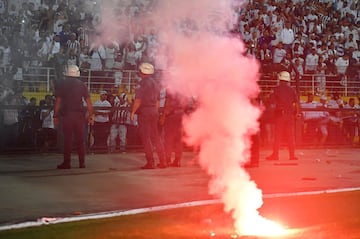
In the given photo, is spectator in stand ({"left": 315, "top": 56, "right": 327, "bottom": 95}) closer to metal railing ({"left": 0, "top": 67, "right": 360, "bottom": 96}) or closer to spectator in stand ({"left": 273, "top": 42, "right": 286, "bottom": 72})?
metal railing ({"left": 0, "top": 67, "right": 360, "bottom": 96})

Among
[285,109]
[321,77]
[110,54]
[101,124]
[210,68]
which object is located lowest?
[101,124]

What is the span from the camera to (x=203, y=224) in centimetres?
725

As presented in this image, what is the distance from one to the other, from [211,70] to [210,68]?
68mm

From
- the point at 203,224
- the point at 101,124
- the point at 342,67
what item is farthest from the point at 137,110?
the point at 342,67

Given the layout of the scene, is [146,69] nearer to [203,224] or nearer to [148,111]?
[148,111]

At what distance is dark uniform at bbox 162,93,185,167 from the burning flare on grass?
0.21 metres

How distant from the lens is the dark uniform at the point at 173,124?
12.7 meters

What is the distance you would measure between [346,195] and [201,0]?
4.17 meters

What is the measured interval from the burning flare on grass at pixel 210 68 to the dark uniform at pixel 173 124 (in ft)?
0.68

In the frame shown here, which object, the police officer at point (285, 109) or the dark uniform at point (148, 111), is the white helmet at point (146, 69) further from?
the police officer at point (285, 109)

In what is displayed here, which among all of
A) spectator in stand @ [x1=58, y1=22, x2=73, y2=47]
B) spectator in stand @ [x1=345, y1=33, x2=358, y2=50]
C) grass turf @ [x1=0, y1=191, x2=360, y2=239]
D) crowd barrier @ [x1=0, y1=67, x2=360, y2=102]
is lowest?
grass turf @ [x1=0, y1=191, x2=360, y2=239]

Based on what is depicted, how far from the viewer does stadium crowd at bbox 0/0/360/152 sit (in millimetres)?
12305

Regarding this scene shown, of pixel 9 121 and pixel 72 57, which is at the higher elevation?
pixel 72 57

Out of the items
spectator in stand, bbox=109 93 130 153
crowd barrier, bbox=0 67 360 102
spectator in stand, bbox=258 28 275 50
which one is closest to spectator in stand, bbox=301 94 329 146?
crowd barrier, bbox=0 67 360 102
